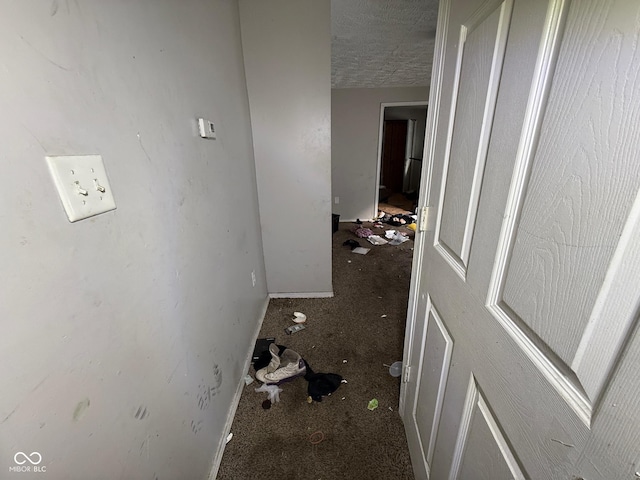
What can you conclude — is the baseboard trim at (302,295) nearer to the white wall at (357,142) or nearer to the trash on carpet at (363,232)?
the trash on carpet at (363,232)

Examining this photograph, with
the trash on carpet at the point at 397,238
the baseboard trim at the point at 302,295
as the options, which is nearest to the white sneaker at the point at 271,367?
the baseboard trim at the point at 302,295

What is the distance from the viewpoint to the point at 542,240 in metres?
0.44

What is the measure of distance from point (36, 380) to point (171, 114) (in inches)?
32.6

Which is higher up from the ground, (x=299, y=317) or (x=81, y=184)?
(x=81, y=184)

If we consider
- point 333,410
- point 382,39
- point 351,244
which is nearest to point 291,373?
point 333,410

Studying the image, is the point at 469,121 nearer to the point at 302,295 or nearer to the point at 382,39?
the point at 302,295

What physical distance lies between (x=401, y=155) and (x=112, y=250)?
711 cm

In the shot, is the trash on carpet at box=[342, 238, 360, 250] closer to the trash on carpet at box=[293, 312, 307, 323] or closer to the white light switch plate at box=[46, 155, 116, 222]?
the trash on carpet at box=[293, 312, 307, 323]

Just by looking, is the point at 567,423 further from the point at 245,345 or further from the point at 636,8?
the point at 245,345

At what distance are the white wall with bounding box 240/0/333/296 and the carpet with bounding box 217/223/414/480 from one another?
0.42m

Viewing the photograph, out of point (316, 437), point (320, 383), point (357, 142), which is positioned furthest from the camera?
point (357, 142)

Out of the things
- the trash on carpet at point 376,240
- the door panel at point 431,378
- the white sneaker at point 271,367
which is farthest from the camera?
the trash on carpet at point 376,240

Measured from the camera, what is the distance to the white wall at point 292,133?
1774 mm

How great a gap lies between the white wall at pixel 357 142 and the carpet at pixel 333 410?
2658mm
